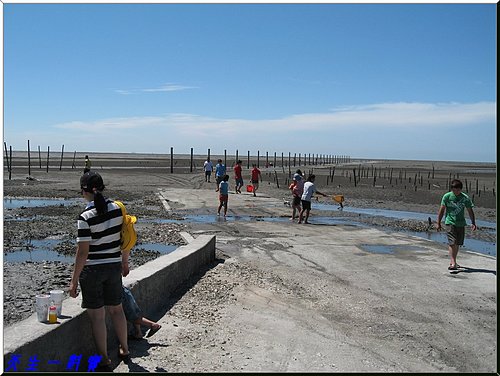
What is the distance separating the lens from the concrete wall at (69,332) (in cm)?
436

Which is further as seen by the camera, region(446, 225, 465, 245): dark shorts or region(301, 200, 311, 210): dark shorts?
region(301, 200, 311, 210): dark shorts

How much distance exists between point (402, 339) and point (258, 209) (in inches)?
588

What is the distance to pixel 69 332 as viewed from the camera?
16.2 ft

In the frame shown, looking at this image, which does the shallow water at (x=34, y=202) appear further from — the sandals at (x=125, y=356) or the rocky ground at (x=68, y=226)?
the sandals at (x=125, y=356)

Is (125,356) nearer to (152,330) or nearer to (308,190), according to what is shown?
(152,330)

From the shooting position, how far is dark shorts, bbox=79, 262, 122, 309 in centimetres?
485

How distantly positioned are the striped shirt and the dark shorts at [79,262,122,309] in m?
0.06

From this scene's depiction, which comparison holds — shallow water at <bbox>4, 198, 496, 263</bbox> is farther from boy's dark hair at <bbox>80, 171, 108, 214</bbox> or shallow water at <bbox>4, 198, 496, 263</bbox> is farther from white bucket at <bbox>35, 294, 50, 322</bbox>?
boy's dark hair at <bbox>80, 171, 108, 214</bbox>

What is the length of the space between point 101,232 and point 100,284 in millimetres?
487

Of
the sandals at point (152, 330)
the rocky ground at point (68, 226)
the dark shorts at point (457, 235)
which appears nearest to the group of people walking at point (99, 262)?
the sandals at point (152, 330)

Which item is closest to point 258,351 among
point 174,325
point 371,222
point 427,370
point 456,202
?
point 174,325

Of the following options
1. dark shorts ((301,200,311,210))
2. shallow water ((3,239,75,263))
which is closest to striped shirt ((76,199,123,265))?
shallow water ((3,239,75,263))

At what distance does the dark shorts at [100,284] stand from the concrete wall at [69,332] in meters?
0.30

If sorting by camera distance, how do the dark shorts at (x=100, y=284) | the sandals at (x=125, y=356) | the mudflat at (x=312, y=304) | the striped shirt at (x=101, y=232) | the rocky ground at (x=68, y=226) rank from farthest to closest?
the rocky ground at (x=68, y=226) → the mudflat at (x=312, y=304) → the sandals at (x=125, y=356) → the dark shorts at (x=100, y=284) → the striped shirt at (x=101, y=232)
